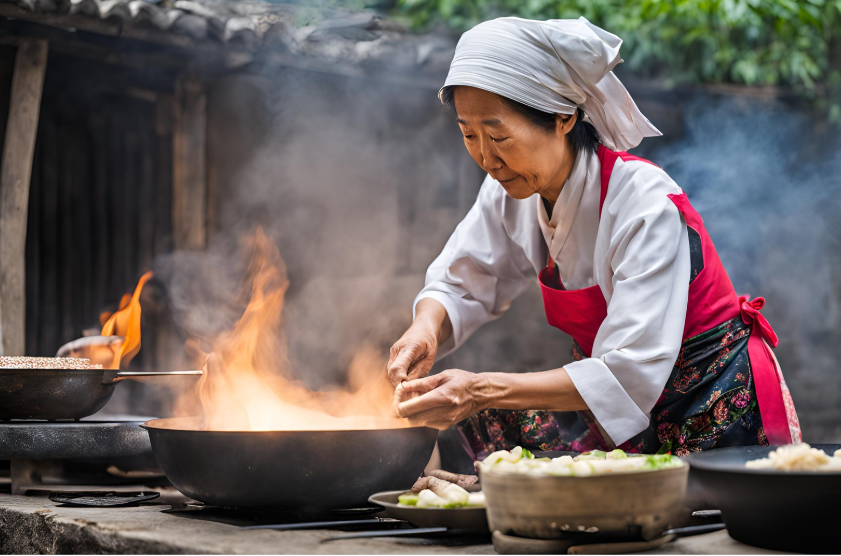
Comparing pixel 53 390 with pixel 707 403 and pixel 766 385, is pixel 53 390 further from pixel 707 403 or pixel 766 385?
pixel 766 385

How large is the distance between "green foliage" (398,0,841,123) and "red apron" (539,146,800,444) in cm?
481

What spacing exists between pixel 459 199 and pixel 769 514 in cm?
552

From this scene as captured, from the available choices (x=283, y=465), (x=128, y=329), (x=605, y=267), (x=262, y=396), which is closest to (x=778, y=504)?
(x=605, y=267)

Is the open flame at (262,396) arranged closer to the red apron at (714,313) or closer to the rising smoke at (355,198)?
the red apron at (714,313)

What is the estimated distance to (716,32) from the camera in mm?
8117

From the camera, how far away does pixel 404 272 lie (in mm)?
7230

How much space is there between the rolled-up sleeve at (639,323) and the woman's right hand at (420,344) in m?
0.62

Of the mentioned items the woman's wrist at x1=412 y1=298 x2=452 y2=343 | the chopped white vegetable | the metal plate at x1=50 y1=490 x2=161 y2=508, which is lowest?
the metal plate at x1=50 y1=490 x2=161 y2=508

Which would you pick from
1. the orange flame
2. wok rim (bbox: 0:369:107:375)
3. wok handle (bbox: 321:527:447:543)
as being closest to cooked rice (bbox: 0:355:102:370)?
wok rim (bbox: 0:369:107:375)

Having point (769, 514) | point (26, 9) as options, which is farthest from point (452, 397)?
point (26, 9)

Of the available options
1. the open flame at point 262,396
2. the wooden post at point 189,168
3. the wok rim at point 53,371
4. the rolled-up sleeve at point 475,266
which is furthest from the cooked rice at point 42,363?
the wooden post at point 189,168

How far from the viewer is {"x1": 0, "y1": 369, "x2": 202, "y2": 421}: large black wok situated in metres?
3.15

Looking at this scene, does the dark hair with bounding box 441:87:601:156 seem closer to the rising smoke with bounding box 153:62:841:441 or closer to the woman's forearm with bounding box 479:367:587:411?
the woman's forearm with bounding box 479:367:587:411

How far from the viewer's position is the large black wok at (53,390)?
124 inches
